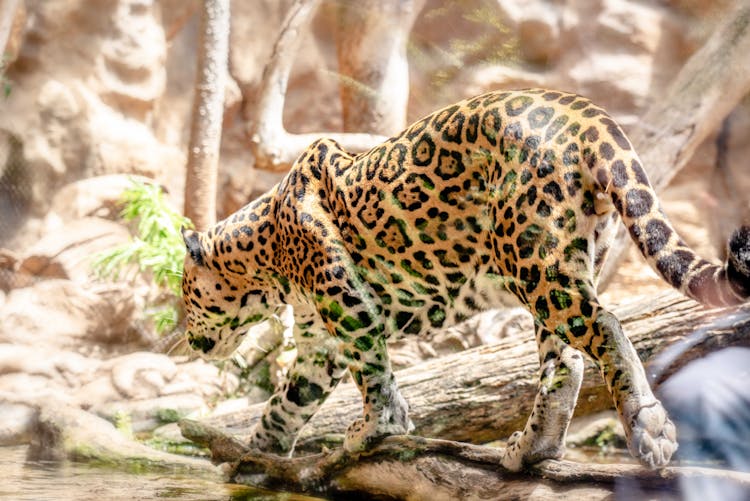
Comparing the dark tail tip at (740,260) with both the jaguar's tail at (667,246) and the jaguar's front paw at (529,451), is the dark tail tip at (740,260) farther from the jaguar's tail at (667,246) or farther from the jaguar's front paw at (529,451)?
the jaguar's front paw at (529,451)

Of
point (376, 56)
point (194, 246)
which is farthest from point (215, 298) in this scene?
point (376, 56)

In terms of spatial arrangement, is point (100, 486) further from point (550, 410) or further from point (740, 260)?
point (740, 260)

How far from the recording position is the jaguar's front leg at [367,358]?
9.38 feet

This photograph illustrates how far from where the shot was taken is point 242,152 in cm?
339

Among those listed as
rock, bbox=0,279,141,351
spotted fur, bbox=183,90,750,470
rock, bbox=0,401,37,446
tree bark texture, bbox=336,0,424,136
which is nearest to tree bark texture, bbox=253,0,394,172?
spotted fur, bbox=183,90,750,470

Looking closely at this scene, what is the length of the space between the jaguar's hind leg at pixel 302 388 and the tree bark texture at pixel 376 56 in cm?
104

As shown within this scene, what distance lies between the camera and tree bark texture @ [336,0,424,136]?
7.50ft

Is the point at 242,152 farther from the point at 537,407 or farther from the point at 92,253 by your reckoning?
the point at 92,253

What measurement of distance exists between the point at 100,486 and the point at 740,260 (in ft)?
7.42

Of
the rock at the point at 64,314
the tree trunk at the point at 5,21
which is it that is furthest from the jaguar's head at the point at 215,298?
the tree trunk at the point at 5,21

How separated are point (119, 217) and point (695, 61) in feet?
13.3

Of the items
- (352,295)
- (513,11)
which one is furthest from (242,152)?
(513,11)

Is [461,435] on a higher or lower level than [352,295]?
lower

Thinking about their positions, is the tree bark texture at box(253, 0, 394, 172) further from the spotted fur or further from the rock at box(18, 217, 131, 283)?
the rock at box(18, 217, 131, 283)
